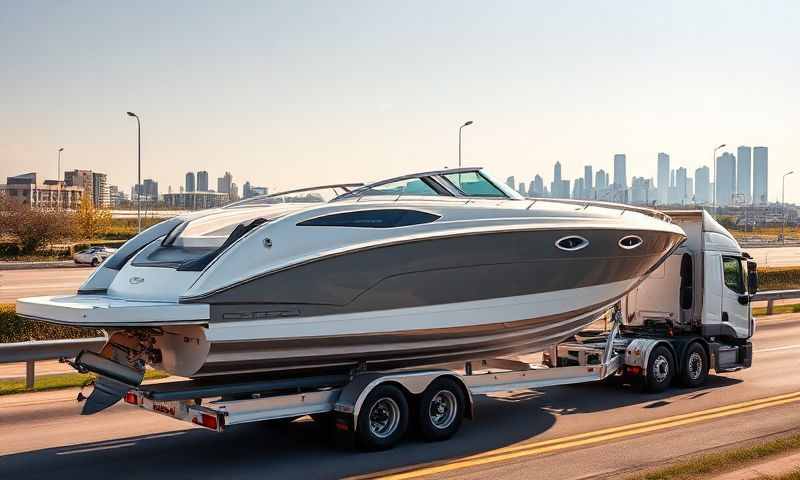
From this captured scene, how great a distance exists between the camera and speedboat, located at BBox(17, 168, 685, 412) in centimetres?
946

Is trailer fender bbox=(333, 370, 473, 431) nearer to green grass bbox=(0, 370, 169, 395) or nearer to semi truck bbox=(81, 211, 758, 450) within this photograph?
semi truck bbox=(81, 211, 758, 450)

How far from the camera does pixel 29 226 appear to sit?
179 feet

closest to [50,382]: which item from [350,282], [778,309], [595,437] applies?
[350,282]

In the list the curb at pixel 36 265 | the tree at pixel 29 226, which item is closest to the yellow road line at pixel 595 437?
the curb at pixel 36 265

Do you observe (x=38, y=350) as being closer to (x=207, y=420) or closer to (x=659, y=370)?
(x=207, y=420)

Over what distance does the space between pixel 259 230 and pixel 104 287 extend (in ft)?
7.40

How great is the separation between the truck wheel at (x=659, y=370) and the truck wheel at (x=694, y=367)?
32 cm

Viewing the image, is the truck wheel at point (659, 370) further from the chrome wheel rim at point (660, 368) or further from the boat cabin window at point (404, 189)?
the boat cabin window at point (404, 189)

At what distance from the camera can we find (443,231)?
1092 cm

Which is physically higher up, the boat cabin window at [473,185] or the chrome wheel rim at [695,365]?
the boat cabin window at [473,185]

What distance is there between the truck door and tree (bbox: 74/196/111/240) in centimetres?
5330

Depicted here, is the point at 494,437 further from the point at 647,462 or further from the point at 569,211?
the point at 569,211

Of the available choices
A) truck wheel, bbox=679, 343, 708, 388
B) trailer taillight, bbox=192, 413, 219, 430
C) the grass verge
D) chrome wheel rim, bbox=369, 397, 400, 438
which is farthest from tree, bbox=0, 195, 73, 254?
trailer taillight, bbox=192, 413, 219, 430

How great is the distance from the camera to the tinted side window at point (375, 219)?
1027 cm
